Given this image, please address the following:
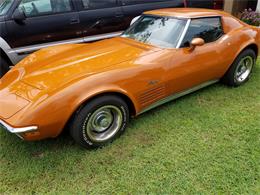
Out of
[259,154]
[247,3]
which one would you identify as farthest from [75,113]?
[247,3]

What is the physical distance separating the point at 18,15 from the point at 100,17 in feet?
5.35

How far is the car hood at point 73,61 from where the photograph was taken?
2.78 m

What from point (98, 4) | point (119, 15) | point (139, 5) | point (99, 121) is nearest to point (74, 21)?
point (98, 4)

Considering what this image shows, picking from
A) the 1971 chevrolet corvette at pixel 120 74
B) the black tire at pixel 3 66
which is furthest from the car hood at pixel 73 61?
the black tire at pixel 3 66

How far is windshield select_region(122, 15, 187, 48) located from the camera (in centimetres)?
344

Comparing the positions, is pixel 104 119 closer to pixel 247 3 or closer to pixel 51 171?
pixel 51 171

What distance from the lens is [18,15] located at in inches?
185

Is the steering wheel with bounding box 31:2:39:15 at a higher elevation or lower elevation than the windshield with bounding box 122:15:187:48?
higher

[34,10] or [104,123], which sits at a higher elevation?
[34,10]

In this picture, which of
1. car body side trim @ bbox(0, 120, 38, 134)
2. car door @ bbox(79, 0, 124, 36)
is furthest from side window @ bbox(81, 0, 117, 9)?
car body side trim @ bbox(0, 120, 38, 134)

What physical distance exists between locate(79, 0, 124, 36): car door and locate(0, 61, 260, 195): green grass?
2.72m

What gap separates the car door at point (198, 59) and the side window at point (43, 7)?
2867 mm

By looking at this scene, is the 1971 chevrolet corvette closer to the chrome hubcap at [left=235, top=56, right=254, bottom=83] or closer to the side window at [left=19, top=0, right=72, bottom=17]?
the chrome hubcap at [left=235, top=56, right=254, bottom=83]

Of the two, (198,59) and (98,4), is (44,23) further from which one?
(198,59)
